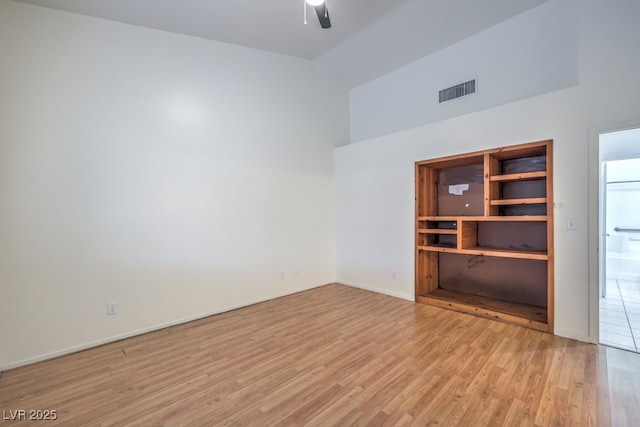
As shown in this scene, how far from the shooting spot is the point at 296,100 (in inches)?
179

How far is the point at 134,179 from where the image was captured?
3068mm

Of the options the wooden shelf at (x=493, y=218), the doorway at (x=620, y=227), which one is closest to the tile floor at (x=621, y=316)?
the doorway at (x=620, y=227)

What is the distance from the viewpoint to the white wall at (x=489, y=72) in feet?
10.1

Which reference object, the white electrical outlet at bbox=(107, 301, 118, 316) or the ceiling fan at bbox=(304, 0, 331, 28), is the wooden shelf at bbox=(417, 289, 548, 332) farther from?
the white electrical outlet at bbox=(107, 301, 118, 316)

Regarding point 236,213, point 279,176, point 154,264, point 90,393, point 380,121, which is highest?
point 380,121

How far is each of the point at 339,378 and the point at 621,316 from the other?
144 inches

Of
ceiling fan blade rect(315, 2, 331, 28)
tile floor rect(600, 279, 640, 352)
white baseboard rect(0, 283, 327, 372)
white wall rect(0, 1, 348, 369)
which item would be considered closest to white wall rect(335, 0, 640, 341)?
tile floor rect(600, 279, 640, 352)

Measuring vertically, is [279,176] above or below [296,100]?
below

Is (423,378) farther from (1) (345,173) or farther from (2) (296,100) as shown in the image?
(2) (296,100)

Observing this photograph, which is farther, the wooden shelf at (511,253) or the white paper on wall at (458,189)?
the white paper on wall at (458,189)

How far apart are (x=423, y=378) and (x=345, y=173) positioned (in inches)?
137

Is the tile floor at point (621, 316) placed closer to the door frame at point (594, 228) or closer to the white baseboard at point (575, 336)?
the white baseboard at point (575, 336)

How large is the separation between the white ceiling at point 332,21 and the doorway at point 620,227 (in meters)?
2.49

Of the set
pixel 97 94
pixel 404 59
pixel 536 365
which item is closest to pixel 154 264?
pixel 97 94
